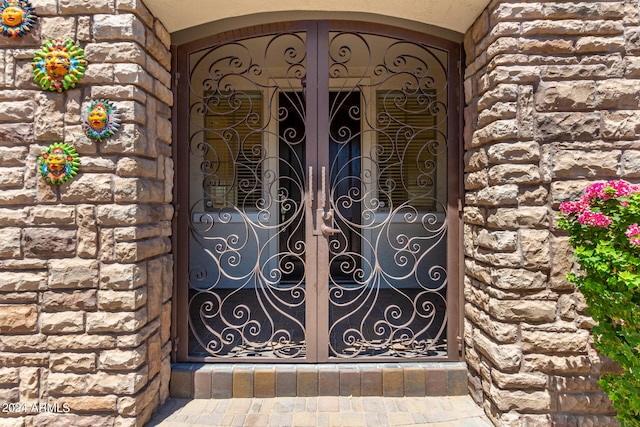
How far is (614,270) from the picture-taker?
1.75 m

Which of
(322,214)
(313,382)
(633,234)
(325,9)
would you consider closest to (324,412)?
(313,382)

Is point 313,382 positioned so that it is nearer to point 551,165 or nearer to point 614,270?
point 614,270

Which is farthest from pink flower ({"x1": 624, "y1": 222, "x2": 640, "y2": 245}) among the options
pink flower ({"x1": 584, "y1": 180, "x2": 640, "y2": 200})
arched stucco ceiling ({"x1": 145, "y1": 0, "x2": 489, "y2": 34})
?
arched stucco ceiling ({"x1": 145, "y1": 0, "x2": 489, "y2": 34})

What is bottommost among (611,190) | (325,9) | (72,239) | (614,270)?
(614,270)

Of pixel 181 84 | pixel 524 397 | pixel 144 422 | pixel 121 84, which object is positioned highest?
pixel 181 84

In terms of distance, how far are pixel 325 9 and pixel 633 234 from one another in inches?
87.8

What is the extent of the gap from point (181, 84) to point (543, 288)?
2.71 m

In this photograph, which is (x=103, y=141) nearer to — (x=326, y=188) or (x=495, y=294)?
(x=326, y=188)

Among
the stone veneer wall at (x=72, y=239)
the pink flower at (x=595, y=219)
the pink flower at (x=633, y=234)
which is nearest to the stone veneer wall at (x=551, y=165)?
the pink flower at (x=595, y=219)

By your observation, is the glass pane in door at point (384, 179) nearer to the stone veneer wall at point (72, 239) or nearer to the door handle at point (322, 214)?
the door handle at point (322, 214)

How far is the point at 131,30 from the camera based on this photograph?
7.07ft

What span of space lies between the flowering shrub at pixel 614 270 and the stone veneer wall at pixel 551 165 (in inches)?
7.9

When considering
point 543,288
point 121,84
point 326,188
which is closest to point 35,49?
point 121,84

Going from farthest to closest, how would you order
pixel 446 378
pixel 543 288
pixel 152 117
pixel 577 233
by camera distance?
pixel 446 378 → pixel 152 117 → pixel 543 288 → pixel 577 233
